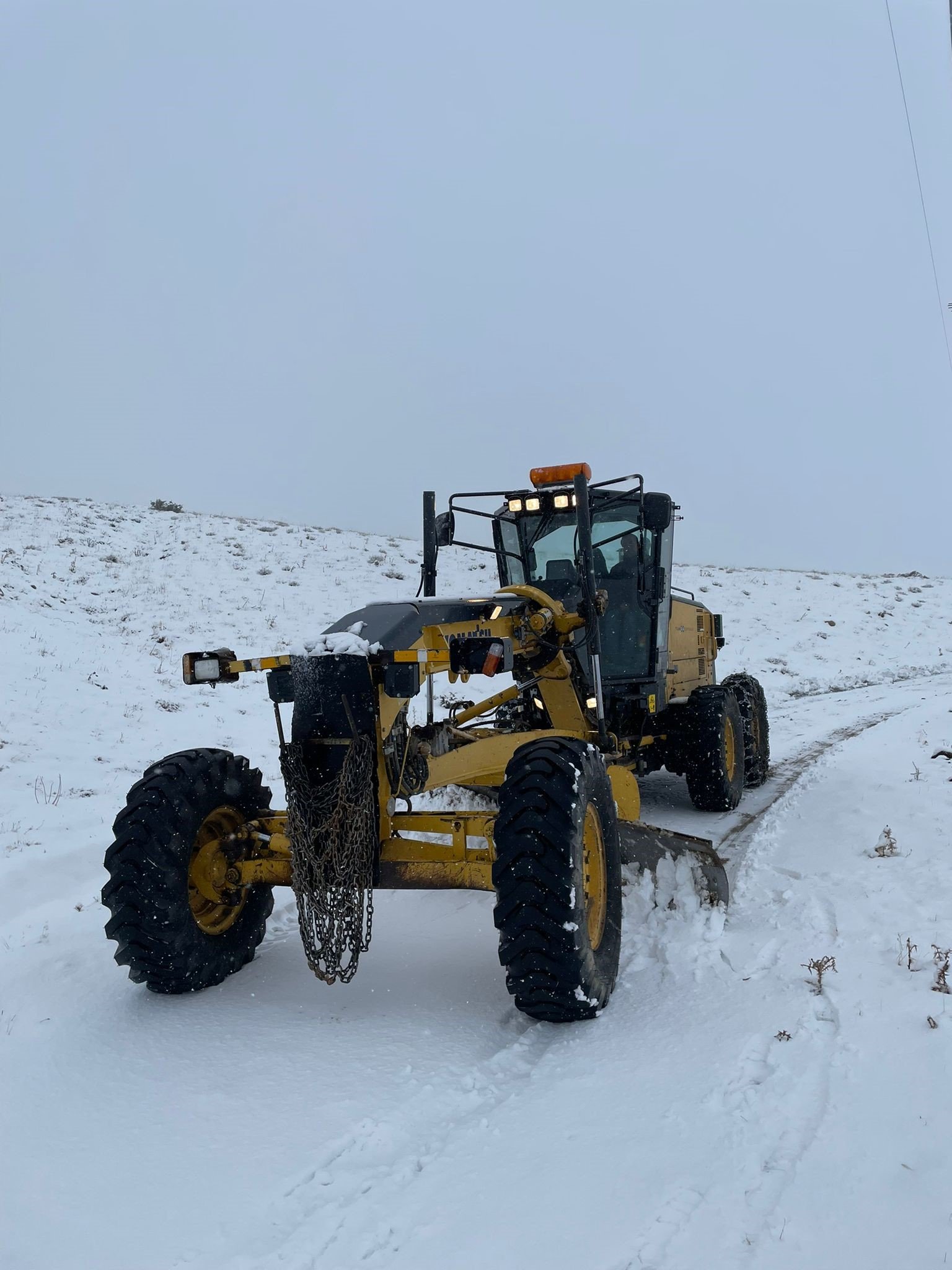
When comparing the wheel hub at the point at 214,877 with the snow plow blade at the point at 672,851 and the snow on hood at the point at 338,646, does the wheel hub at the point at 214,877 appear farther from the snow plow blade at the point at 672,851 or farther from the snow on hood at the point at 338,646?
the snow plow blade at the point at 672,851

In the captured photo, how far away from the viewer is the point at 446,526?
6.45 m

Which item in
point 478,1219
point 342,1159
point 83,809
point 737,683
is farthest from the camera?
point 737,683

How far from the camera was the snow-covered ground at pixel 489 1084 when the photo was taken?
274cm

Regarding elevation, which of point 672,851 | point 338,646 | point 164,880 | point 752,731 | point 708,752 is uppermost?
point 338,646

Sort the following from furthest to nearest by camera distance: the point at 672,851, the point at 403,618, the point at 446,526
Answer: the point at 446,526 → the point at 672,851 → the point at 403,618

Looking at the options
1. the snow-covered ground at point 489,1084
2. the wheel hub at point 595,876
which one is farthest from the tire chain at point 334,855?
the wheel hub at point 595,876

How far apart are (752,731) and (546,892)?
6.34m

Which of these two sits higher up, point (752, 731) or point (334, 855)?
point (752, 731)

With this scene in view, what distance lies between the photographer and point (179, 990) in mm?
4504

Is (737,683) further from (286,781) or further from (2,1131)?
(2,1131)

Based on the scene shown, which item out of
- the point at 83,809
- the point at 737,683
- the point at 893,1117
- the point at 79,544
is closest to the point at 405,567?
the point at 79,544

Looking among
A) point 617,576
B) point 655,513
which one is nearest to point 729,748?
point 617,576

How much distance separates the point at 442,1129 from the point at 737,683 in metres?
7.47

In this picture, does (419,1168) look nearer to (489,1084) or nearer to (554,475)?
(489,1084)
